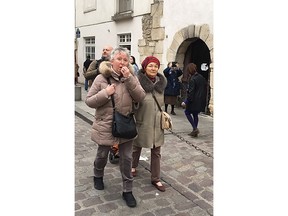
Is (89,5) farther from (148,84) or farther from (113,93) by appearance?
(113,93)

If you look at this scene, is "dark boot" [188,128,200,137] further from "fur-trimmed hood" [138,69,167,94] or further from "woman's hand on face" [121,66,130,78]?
"woman's hand on face" [121,66,130,78]

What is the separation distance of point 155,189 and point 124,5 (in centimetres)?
1036

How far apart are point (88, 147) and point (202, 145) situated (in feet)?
6.61

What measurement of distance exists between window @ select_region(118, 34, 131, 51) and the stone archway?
9.75 ft

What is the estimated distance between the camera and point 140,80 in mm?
3562

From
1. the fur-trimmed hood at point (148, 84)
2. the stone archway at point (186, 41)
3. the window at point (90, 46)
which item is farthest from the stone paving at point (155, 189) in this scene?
the window at point (90, 46)

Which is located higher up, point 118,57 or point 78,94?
point 118,57

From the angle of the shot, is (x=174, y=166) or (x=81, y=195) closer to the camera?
(x=81, y=195)

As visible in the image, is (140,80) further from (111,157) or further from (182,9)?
(182,9)

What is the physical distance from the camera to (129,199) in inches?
130

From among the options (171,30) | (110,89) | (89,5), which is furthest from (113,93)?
(89,5)

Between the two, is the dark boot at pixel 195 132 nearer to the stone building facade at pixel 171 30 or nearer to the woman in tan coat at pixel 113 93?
the stone building facade at pixel 171 30

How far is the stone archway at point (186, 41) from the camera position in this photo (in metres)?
8.38
